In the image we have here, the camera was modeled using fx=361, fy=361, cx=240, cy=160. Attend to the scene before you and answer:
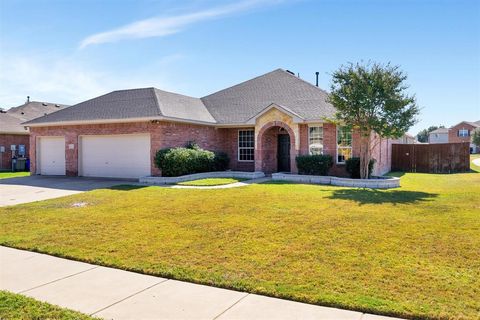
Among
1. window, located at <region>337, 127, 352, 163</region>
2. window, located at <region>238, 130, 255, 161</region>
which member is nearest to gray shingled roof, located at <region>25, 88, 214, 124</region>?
window, located at <region>238, 130, 255, 161</region>

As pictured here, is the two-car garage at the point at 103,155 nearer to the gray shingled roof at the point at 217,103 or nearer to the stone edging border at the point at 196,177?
the gray shingled roof at the point at 217,103

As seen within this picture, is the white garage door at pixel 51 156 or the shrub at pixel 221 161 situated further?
the white garage door at pixel 51 156

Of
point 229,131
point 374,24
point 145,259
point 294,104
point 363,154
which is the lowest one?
point 145,259

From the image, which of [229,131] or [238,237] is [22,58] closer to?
[229,131]

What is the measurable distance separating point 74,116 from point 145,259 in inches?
680

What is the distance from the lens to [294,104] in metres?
21.2

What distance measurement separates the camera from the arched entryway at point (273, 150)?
20469 mm

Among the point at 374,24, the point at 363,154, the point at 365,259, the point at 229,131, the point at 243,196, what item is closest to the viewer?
the point at 365,259

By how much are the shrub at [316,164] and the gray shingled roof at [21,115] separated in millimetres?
21849

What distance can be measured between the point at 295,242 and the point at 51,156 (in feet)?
64.6

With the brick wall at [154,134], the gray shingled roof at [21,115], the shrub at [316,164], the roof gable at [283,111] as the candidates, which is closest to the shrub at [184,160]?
the brick wall at [154,134]

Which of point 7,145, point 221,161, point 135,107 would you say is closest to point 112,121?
point 135,107

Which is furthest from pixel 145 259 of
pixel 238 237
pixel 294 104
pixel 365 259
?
pixel 294 104

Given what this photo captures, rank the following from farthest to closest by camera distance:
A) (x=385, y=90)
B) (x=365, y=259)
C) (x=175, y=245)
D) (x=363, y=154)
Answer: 1. (x=363, y=154)
2. (x=385, y=90)
3. (x=175, y=245)
4. (x=365, y=259)
